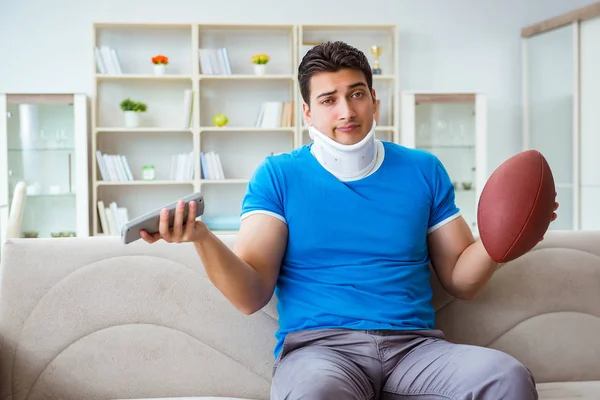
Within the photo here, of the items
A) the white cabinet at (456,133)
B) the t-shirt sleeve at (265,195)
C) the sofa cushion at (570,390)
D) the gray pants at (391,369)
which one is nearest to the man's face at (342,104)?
the t-shirt sleeve at (265,195)

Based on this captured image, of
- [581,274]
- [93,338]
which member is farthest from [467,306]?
[93,338]

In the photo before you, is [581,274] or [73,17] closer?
[581,274]

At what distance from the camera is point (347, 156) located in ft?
5.61

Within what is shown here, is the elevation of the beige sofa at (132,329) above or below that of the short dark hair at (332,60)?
below

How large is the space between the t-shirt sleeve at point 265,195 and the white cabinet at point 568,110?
141 inches

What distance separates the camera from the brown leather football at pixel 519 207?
4.76ft

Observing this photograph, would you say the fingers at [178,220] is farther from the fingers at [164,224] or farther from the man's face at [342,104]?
the man's face at [342,104]

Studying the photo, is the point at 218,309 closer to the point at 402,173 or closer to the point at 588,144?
the point at 402,173

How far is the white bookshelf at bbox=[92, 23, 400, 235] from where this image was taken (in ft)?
16.7

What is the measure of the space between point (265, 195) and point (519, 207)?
2.00 ft

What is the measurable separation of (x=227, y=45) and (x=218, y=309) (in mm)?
3846

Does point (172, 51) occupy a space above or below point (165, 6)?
below

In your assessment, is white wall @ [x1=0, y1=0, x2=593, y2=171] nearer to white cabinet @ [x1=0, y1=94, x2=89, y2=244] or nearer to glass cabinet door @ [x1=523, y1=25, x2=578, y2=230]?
glass cabinet door @ [x1=523, y1=25, x2=578, y2=230]

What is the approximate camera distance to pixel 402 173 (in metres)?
1.75
